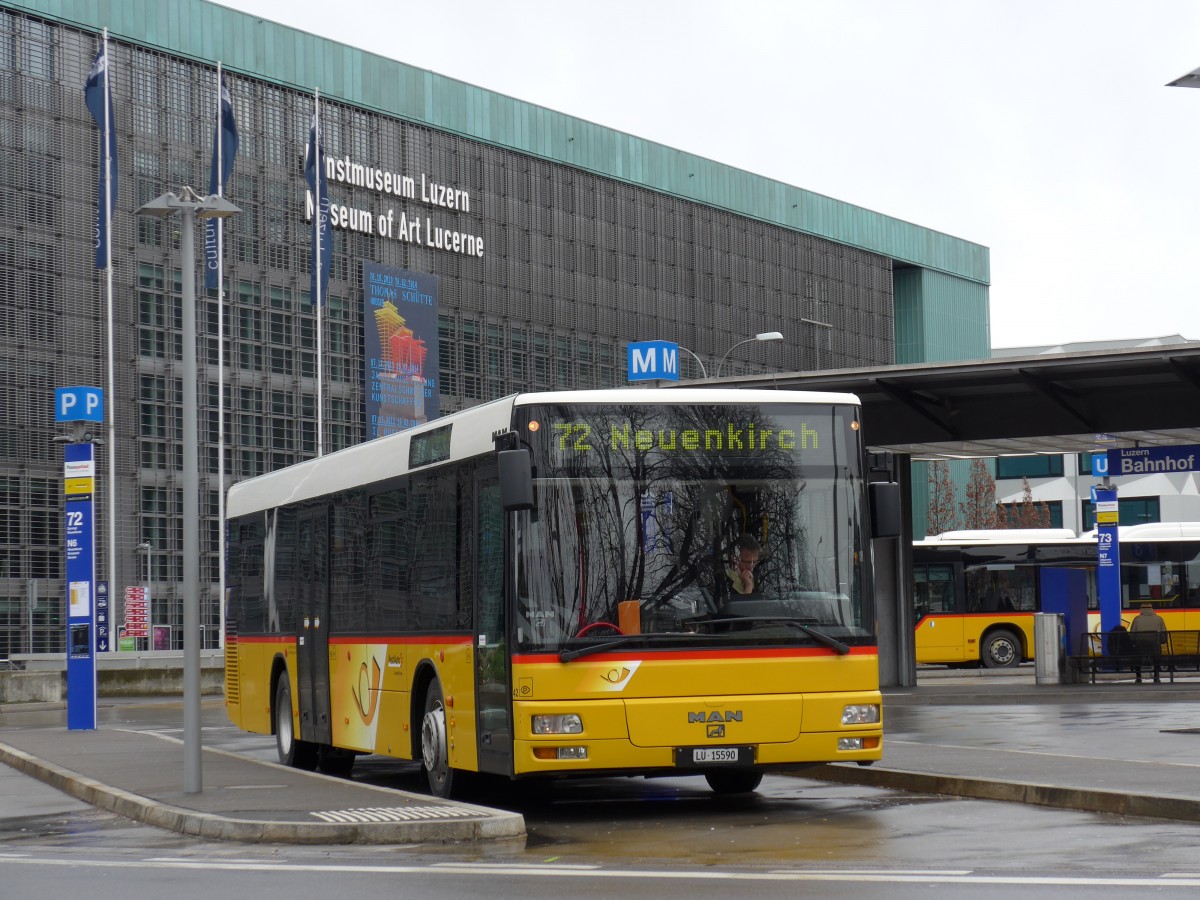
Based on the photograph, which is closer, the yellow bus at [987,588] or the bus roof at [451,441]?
the bus roof at [451,441]

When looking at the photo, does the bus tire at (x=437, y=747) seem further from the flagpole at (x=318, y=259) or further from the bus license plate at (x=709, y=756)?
the flagpole at (x=318, y=259)

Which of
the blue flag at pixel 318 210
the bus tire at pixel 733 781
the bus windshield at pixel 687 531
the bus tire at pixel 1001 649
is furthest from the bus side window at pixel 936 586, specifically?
the bus windshield at pixel 687 531

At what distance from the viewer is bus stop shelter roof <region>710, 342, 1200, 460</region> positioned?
25.9m

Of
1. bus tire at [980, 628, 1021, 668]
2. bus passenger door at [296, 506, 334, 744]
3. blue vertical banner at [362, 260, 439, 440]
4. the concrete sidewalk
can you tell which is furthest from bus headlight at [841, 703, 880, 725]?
blue vertical banner at [362, 260, 439, 440]

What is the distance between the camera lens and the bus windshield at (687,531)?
12883mm

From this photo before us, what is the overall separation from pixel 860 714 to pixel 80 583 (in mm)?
17631

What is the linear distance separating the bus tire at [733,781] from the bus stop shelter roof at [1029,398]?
11039 mm

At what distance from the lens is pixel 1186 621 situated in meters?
45.0

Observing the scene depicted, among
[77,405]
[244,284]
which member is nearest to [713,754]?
[77,405]

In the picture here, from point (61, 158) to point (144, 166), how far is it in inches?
127

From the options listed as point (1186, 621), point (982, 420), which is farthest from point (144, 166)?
point (982, 420)

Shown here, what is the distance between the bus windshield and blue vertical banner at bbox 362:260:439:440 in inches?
2388

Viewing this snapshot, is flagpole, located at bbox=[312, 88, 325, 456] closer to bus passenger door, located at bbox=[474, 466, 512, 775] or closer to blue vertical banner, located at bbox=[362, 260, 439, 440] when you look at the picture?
blue vertical banner, located at bbox=[362, 260, 439, 440]

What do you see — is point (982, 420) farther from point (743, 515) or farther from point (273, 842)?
point (273, 842)
